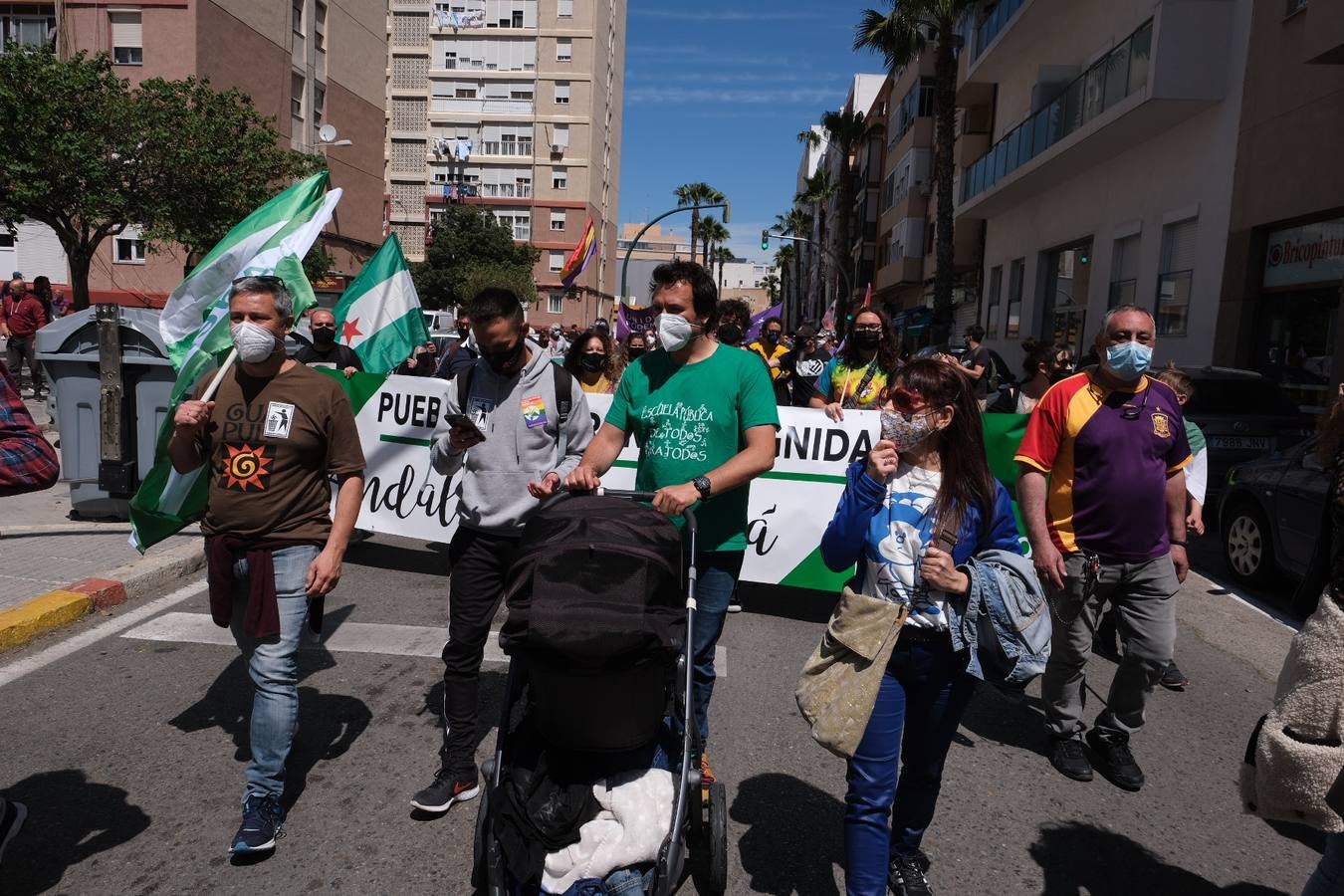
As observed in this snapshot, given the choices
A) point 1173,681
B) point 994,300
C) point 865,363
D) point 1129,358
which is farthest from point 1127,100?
point 1129,358

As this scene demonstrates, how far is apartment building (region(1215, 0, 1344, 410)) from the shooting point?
40.4 ft

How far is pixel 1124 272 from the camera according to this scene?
18844mm

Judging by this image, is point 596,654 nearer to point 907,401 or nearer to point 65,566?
point 907,401

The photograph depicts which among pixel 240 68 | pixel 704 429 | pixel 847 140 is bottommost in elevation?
pixel 704 429

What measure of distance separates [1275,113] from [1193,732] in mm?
12466

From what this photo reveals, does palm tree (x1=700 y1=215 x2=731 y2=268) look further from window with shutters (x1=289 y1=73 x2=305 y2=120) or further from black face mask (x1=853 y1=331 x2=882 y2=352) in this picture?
black face mask (x1=853 y1=331 x2=882 y2=352)

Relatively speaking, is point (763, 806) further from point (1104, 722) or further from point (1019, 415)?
point (1019, 415)

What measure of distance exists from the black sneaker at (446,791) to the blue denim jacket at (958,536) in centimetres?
176

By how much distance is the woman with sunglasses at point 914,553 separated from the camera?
9.25 feet

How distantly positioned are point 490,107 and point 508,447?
231 feet

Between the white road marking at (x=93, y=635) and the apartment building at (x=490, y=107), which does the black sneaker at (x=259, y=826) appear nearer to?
the white road marking at (x=93, y=635)

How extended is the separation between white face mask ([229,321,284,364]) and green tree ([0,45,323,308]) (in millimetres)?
17879

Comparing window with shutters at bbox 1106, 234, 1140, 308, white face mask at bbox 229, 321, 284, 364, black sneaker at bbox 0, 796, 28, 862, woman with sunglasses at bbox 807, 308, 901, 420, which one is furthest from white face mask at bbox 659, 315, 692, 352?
window with shutters at bbox 1106, 234, 1140, 308

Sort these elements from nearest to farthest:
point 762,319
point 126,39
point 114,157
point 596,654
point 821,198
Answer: point 596,654, point 762,319, point 114,157, point 126,39, point 821,198
